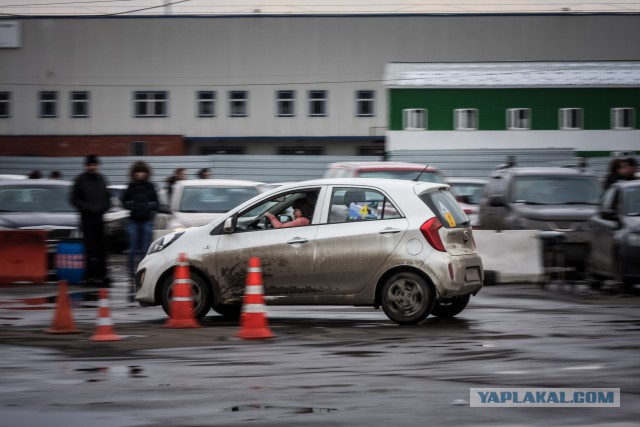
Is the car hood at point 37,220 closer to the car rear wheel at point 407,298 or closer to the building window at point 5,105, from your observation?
the car rear wheel at point 407,298

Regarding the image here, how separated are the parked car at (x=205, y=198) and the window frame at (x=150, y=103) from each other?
2031 inches

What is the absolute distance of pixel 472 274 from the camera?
12922 millimetres

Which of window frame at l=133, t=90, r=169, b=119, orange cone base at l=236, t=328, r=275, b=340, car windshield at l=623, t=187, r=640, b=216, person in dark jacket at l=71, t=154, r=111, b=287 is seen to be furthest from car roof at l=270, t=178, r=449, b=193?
window frame at l=133, t=90, r=169, b=119

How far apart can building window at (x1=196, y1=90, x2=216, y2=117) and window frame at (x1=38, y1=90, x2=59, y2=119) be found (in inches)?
337

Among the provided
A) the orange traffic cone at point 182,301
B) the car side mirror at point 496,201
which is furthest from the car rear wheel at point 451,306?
the car side mirror at point 496,201

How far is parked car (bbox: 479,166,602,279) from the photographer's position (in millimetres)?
18625

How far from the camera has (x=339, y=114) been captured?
71.2 metres

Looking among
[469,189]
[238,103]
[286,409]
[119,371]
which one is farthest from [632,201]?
[238,103]

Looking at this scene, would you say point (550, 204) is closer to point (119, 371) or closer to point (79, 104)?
point (119, 371)

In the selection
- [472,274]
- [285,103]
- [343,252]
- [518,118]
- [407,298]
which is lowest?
[407,298]

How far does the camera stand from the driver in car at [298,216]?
1295cm

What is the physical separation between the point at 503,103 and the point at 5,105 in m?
29.9

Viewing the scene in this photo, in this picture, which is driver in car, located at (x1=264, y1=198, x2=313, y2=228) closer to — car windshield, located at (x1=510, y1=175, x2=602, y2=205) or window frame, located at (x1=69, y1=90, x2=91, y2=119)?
car windshield, located at (x1=510, y1=175, x2=602, y2=205)

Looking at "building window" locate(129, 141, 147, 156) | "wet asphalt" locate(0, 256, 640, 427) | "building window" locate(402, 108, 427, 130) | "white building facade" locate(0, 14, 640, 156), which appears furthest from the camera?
"white building facade" locate(0, 14, 640, 156)
